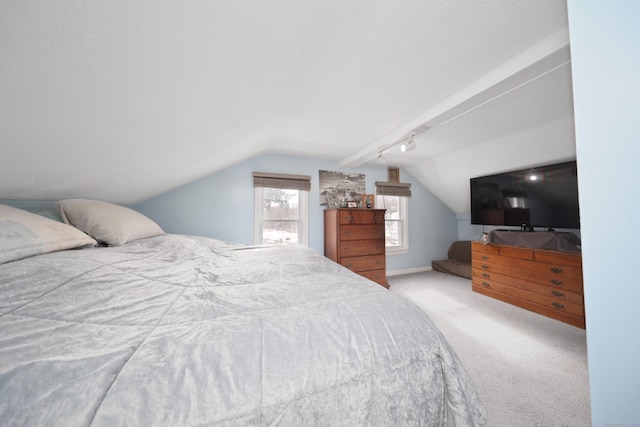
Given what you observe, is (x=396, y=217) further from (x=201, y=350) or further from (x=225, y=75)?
(x=201, y=350)

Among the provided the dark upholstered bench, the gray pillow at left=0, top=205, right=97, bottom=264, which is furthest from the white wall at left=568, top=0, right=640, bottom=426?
the dark upholstered bench

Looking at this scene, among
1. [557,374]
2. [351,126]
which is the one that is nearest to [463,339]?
[557,374]

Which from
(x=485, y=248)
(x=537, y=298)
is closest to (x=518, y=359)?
(x=537, y=298)

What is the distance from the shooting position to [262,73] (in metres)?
1.33

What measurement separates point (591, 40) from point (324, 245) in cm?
346

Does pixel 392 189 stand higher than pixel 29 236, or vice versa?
pixel 392 189

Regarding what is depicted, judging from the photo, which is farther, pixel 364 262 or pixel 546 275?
pixel 364 262

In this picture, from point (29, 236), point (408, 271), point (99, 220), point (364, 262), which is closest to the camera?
point (29, 236)

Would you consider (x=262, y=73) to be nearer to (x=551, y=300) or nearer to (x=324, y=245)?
(x=324, y=245)

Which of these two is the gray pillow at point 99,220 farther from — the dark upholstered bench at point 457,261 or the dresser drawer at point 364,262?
the dark upholstered bench at point 457,261

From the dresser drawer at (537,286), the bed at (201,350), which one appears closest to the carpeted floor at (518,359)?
the dresser drawer at (537,286)

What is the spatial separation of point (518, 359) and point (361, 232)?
7.09 ft

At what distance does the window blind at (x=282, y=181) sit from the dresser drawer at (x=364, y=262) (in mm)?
1402

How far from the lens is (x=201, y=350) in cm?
59
